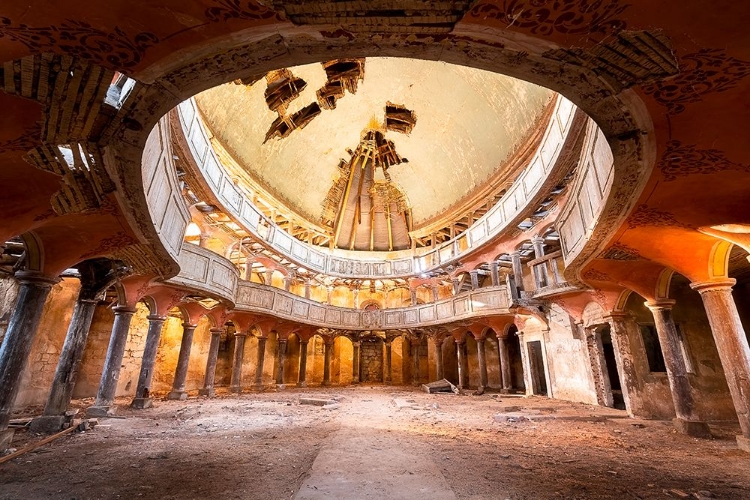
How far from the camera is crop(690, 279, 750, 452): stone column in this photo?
5.86m

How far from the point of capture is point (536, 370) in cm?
1485

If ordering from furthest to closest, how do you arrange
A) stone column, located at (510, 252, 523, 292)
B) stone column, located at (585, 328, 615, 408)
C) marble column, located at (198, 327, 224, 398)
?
stone column, located at (510, 252, 523, 292)
marble column, located at (198, 327, 224, 398)
stone column, located at (585, 328, 615, 408)

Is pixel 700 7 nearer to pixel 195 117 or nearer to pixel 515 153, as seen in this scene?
pixel 195 117

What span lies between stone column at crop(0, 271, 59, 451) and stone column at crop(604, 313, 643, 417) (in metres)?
13.1

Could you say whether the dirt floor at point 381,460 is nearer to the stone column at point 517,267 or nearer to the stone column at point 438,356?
the stone column at point 517,267

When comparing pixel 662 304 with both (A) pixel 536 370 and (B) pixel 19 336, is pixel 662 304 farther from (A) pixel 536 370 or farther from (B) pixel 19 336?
(B) pixel 19 336

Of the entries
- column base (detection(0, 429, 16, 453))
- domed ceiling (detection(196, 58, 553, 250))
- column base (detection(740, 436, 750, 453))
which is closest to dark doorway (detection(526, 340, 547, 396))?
column base (detection(740, 436, 750, 453))

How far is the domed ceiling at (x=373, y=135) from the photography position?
1533 cm

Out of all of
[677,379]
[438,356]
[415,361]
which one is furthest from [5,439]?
[415,361]

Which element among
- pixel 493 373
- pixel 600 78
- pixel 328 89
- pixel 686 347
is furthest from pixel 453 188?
pixel 600 78

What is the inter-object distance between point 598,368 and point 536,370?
424 centimetres

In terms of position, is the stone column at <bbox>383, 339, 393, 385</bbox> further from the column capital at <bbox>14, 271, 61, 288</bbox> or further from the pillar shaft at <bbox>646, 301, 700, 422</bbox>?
the column capital at <bbox>14, 271, 61, 288</bbox>

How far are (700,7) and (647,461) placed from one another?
5.92 m

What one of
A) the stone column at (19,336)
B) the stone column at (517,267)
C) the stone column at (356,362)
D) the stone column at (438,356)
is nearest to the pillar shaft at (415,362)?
the stone column at (438,356)
